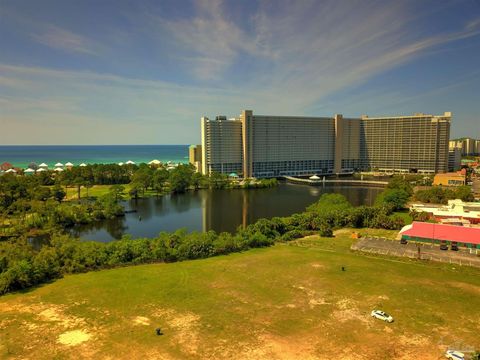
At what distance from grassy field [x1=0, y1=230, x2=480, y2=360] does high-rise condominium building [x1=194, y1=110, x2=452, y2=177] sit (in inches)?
3325

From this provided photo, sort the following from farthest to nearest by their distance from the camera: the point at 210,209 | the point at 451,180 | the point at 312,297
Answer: the point at 451,180 < the point at 210,209 < the point at 312,297

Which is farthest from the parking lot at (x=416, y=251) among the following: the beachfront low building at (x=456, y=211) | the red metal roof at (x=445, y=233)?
the beachfront low building at (x=456, y=211)

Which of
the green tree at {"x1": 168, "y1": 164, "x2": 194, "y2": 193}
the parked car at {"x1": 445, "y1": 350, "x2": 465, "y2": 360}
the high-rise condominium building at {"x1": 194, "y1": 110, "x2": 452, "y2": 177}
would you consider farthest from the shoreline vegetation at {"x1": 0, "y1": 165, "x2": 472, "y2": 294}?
the high-rise condominium building at {"x1": 194, "y1": 110, "x2": 452, "y2": 177}

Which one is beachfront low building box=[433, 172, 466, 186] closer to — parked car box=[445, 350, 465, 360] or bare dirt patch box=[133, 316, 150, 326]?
parked car box=[445, 350, 465, 360]

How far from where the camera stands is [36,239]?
157 ft

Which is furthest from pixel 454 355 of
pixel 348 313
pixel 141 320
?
pixel 141 320

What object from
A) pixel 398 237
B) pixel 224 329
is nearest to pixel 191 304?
pixel 224 329

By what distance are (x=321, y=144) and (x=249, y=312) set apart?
380 feet

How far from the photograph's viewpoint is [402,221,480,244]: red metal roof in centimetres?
4009

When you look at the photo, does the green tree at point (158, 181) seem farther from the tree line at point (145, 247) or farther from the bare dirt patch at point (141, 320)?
the bare dirt patch at point (141, 320)

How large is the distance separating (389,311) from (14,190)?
63.6 meters

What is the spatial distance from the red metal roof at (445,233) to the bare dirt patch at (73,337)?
38349 millimetres

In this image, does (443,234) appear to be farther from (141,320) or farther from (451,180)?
(451,180)

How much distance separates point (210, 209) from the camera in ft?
228
